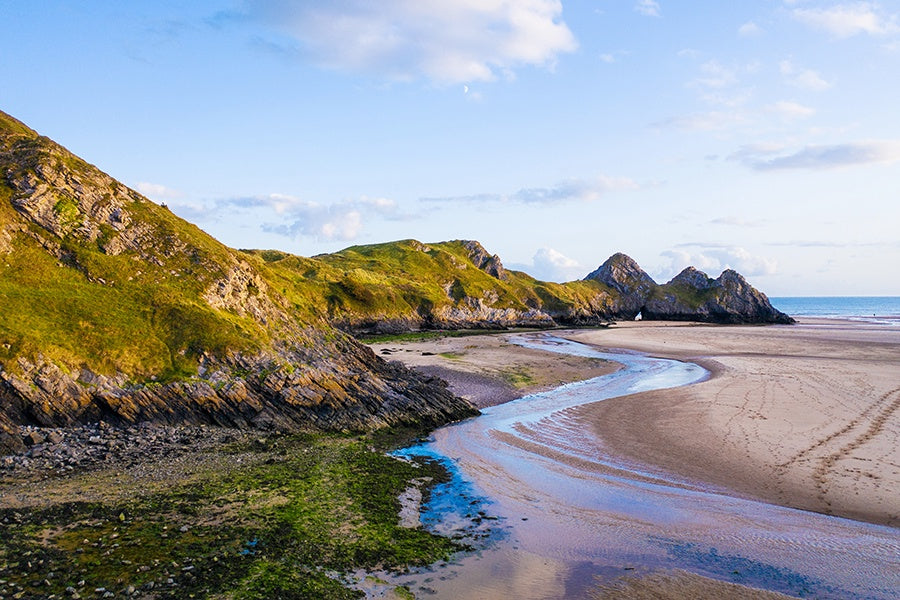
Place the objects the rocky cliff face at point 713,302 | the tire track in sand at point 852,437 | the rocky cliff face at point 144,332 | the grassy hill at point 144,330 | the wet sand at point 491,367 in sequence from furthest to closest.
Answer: the rocky cliff face at point 713,302 < the wet sand at point 491,367 < the grassy hill at point 144,330 < the rocky cliff face at point 144,332 < the tire track in sand at point 852,437

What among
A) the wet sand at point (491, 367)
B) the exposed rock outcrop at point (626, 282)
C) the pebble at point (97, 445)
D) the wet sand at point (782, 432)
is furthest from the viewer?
the exposed rock outcrop at point (626, 282)

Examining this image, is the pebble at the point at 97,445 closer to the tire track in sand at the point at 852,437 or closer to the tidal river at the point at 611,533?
the tidal river at the point at 611,533

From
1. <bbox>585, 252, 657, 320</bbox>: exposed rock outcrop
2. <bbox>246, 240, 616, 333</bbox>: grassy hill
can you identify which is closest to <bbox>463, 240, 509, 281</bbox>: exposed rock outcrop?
<bbox>246, 240, 616, 333</bbox>: grassy hill

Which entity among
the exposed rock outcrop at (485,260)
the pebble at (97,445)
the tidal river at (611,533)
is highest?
the exposed rock outcrop at (485,260)

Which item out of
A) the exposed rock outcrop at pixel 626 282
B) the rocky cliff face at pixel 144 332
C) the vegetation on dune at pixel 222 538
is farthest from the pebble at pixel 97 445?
the exposed rock outcrop at pixel 626 282

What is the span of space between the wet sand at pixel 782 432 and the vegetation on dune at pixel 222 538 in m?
15.2

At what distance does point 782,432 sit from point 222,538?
3126 cm

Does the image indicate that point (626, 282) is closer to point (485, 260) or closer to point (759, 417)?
point (485, 260)

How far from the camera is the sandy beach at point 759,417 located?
23.3m

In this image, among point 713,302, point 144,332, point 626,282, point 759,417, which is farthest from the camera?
point 626,282

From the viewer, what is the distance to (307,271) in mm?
115125

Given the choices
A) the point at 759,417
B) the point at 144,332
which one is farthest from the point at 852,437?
the point at 144,332

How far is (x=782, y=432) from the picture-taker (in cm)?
3141

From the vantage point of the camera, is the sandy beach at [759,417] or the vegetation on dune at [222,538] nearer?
the vegetation on dune at [222,538]
